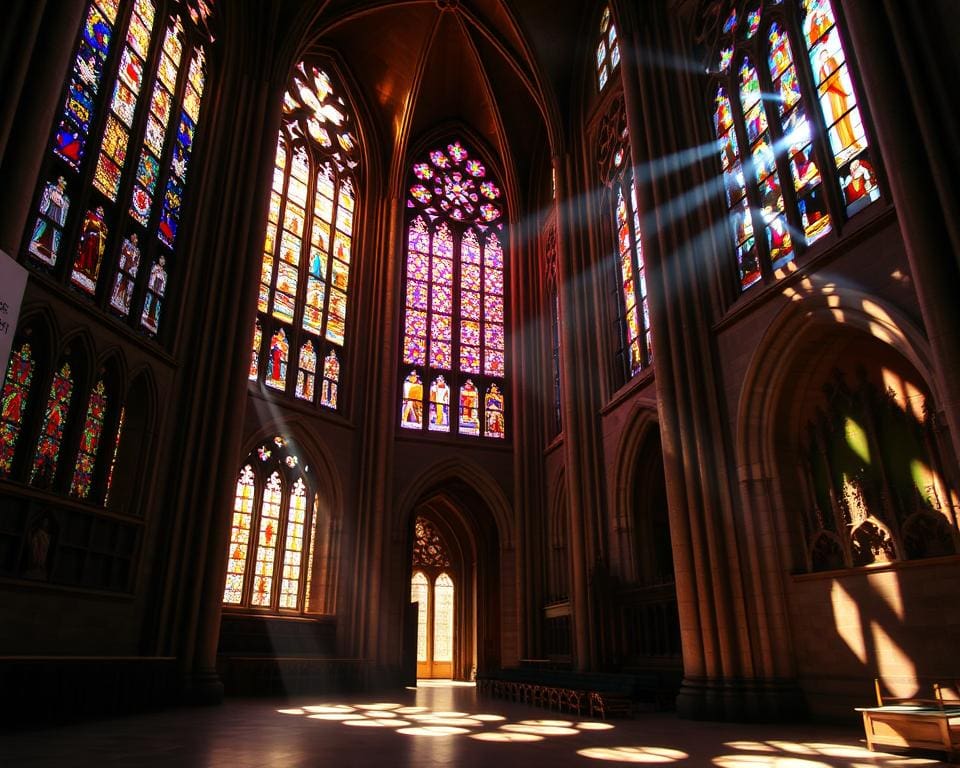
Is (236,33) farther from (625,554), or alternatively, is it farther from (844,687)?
(844,687)

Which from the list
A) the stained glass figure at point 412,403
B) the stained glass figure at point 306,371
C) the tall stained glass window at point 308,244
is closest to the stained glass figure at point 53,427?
the tall stained glass window at point 308,244

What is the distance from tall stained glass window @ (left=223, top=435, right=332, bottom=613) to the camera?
1478 centimetres

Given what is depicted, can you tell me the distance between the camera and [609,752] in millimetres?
6098

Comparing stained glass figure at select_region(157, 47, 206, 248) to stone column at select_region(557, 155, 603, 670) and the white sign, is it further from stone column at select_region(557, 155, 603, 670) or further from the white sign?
the white sign

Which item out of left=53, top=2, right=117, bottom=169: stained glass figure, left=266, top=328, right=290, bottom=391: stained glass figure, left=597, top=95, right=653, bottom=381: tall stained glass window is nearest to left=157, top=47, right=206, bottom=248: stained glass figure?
left=53, top=2, right=117, bottom=169: stained glass figure

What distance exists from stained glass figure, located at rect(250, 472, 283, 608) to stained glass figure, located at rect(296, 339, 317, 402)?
79.9 inches

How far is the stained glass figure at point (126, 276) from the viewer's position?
36.2 ft

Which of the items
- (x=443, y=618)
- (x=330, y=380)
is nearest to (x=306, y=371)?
(x=330, y=380)

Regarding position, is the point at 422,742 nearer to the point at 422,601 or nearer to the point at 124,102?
the point at 124,102

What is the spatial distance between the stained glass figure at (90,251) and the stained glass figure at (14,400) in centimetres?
142

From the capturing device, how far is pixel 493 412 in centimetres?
1980

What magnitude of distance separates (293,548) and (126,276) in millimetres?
7168

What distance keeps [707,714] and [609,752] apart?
13.2ft

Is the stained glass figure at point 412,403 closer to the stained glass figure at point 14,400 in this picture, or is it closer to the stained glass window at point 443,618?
the stained glass window at point 443,618
